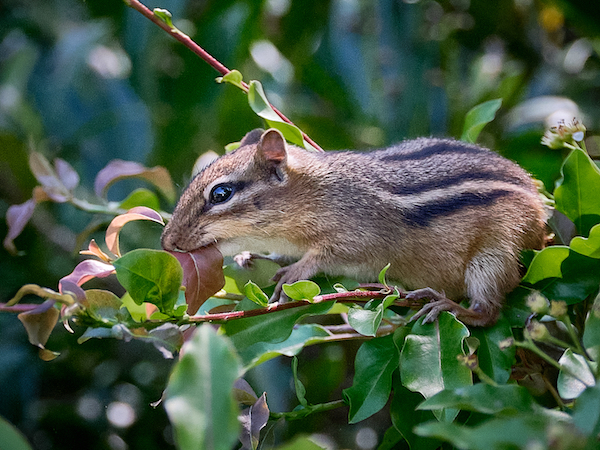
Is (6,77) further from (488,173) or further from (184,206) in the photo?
(488,173)

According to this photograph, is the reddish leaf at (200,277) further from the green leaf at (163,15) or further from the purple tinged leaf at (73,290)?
the green leaf at (163,15)

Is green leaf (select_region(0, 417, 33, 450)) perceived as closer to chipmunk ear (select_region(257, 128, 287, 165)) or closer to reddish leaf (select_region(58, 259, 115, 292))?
reddish leaf (select_region(58, 259, 115, 292))

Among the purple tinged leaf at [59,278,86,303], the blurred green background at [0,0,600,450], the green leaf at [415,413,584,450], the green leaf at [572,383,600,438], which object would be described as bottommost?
the blurred green background at [0,0,600,450]

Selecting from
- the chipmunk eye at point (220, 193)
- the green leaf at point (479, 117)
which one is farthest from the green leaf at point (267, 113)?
the green leaf at point (479, 117)

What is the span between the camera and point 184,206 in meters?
1.59

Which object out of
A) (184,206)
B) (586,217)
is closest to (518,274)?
(586,217)

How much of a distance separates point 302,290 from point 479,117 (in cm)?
83

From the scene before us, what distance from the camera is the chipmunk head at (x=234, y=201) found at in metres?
1.55

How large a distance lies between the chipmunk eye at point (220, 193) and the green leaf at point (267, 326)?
557 millimetres

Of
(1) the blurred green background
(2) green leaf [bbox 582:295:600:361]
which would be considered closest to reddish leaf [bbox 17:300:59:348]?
(2) green leaf [bbox 582:295:600:361]

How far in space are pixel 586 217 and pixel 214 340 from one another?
95cm

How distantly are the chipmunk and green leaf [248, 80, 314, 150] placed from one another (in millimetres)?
45

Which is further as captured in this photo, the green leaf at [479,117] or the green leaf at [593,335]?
the green leaf at [479,117]

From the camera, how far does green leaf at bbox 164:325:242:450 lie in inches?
25.2
